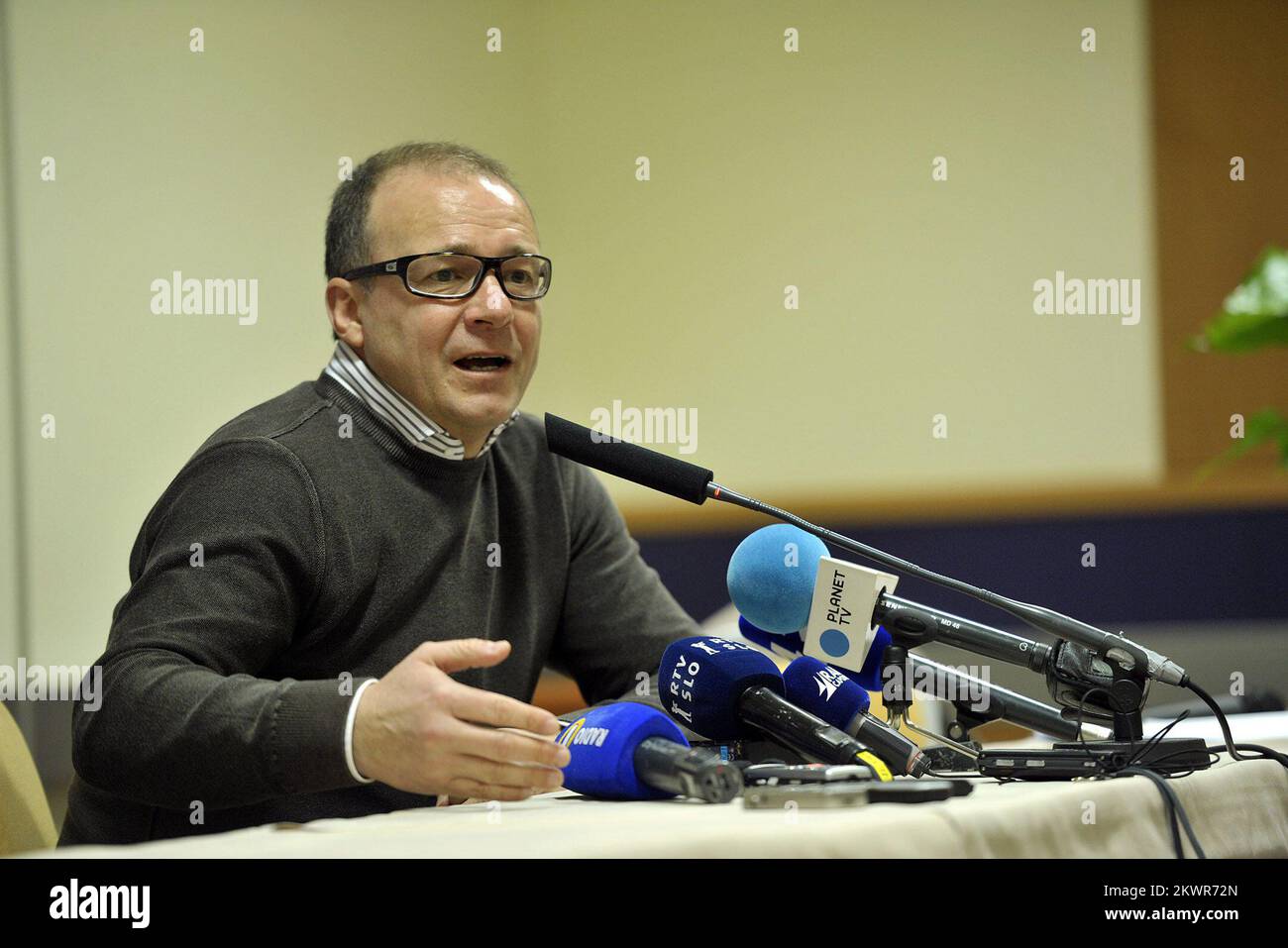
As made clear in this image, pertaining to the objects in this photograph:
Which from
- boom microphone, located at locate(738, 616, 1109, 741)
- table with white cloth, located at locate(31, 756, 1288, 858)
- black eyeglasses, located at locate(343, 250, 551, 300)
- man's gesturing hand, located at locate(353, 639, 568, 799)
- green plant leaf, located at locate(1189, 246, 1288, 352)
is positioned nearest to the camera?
green plant leaf, located at locate(1189, 246, 1288, 352)

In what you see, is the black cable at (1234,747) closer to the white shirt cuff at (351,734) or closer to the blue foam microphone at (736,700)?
the blue foam microphone at (736,700)

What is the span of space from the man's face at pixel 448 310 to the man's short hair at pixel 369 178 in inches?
0.6

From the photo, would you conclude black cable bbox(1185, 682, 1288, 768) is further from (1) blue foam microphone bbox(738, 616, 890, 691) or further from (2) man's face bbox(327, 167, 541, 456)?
(2) man's face bbox(327, 167, 541, 456)

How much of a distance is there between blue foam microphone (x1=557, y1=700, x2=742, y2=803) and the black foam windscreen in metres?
0.24

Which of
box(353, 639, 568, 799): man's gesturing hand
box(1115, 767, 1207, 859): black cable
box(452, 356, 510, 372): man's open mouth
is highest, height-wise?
box(452, 356, 510, 372): man's open mouth

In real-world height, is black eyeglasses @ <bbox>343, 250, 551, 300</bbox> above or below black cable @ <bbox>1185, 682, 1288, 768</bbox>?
above

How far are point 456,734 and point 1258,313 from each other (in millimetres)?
690

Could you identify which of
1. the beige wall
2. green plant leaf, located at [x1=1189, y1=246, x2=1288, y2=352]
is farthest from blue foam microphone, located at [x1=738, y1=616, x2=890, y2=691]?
the beige wall

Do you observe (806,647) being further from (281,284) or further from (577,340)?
(577,340)

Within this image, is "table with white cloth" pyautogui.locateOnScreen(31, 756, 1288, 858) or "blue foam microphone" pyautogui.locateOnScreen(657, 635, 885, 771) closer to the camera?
"table with white cloth" pyautogui.locateOnScreen(31, 756, 1288, 858)

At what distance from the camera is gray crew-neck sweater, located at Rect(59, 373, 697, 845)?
4.09 ft

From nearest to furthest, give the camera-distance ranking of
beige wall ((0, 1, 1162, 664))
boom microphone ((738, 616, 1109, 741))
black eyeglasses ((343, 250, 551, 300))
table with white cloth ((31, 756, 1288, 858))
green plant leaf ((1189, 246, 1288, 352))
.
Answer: green plant leaf ((1189, 246, 1288, 352))
table with white cloth ((31, 756, 1288, 858))
boom microphone ((738, 616, 1109, 741))
black eyeglasses ((343, 250, 551, 300))
beige wall ((0, 1, 1162, 664))

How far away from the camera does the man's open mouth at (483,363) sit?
5.68 feet

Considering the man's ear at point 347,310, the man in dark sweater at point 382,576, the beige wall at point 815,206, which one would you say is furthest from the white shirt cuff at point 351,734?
the beige wall at point 815,206
